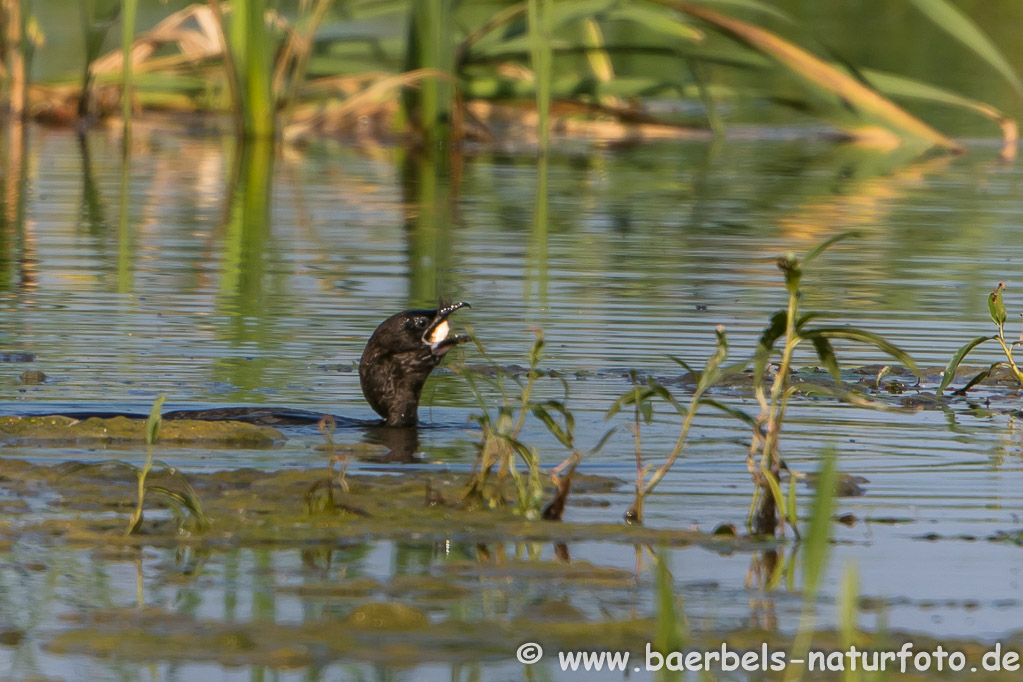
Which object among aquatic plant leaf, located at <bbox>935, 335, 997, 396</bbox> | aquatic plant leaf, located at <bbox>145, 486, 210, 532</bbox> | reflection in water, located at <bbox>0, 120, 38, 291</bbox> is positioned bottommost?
aquatic plant leaf, located at <bbox>145, 486, 210, 532</bbox>

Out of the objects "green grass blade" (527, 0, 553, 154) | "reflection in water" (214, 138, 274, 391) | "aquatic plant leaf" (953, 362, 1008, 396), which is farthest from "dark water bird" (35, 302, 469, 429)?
"green grass blade" (527, 0, 553, 154)

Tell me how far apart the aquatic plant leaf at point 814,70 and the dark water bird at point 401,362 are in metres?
8.89

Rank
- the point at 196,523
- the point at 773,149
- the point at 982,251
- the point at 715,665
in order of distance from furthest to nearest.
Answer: the point at 773,149 → the point at 982,251 → the point at 196,523 → the point at 715,665

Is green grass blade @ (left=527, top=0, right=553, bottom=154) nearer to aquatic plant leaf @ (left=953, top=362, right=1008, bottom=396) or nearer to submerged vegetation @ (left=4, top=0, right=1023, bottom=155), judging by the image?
submerged vegetation @ (left=4, top=0, right=1023, bottom=155)

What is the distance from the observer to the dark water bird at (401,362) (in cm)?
656

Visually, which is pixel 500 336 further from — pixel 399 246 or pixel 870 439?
pixel 399 246

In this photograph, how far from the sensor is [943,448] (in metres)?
6.07

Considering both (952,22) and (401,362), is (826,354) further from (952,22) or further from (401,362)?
(952,22)

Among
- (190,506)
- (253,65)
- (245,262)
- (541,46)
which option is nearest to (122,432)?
(190,506)

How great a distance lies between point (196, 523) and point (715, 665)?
1482 mm

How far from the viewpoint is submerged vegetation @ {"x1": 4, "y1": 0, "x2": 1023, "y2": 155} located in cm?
1545

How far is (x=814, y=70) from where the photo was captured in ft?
50.0

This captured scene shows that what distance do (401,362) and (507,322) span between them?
1976 mm

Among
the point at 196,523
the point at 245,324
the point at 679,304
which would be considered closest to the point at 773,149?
the point at 679,304
